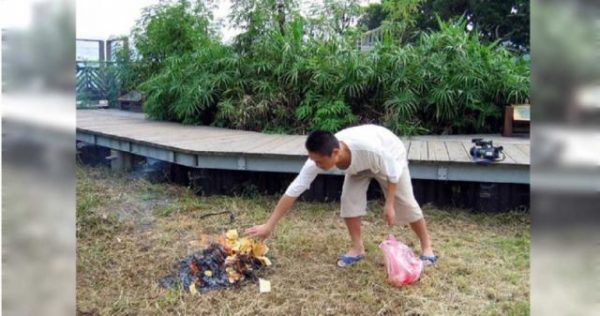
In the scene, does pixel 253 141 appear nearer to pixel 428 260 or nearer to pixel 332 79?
pixel 332 79

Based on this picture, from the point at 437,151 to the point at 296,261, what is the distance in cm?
157

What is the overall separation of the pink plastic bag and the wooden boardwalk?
1.14 metres

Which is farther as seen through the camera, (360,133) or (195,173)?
(195,173)

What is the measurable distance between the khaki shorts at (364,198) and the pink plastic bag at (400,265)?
8.2 inches

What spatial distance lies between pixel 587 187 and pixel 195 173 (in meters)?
4.04

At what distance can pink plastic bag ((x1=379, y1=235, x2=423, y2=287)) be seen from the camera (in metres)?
2.43

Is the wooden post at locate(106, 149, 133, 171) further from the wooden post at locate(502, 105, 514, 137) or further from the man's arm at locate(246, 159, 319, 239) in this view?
the wooden post at locate(502, 105, 514, 137)

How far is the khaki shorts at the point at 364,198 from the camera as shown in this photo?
8.66 ft

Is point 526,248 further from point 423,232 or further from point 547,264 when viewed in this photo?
point 547,264

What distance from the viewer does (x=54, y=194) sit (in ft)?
2.02

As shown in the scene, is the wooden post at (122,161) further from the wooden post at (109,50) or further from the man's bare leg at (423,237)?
the wooden post at (109,50)

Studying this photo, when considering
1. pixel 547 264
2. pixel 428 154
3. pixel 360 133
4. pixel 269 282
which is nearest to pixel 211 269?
pixel 269 282

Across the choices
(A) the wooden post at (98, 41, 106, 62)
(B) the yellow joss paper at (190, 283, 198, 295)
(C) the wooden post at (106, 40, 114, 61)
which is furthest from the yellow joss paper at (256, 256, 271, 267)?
(A) the wooden post at (98, 41, 106, 62)

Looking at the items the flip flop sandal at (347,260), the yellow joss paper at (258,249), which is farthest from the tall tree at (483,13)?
the yellow joss paper at (258,249)
